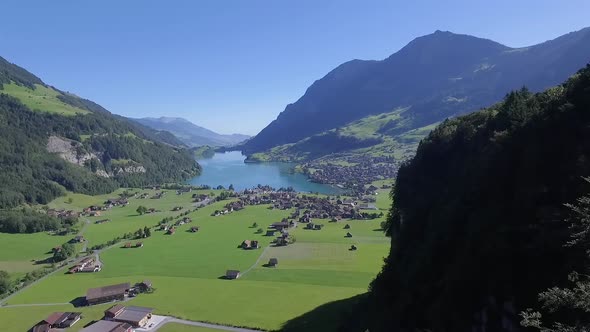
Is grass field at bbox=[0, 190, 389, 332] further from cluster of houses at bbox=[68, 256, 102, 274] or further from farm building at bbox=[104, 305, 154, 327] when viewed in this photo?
farm building at bbox=[104, 305, 154, 327]

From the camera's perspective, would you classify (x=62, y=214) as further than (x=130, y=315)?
Yes

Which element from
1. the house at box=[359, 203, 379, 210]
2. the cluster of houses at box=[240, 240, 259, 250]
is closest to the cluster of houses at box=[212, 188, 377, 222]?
the house at box=[359, 203, 379, 210]

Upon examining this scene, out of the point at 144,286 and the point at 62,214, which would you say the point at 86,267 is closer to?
the point at 144,286

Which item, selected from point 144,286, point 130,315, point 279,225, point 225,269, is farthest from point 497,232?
point 279,225

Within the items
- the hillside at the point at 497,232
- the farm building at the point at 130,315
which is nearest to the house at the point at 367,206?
the farm building at the point at 130,315

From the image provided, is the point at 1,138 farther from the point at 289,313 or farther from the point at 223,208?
the point at 289,313

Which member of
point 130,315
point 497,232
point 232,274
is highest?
point 497,232

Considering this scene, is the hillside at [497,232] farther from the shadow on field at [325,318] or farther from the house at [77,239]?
the house at [77,239]
